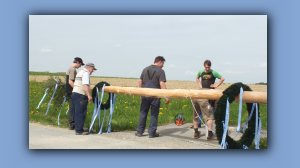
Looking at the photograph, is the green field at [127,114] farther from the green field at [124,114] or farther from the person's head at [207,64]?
the person's head at [207,64]

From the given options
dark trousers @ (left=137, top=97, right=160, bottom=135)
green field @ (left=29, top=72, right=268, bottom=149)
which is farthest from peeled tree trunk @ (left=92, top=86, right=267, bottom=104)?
green field @ (left=29, top=72, right=268, bottom=149)

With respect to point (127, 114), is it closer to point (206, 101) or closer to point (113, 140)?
point (113, 140)

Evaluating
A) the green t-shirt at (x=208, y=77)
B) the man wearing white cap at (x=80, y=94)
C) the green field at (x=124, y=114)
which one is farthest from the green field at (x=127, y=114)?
the green t-shirt at (x=208, y=77)

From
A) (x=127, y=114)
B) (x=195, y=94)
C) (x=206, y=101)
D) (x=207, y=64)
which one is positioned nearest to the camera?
(x=195, y=94)

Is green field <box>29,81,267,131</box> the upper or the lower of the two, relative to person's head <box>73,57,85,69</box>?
lower

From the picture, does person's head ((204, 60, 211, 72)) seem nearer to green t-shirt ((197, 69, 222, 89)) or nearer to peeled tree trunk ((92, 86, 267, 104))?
green t-shirt ((197, 69, 222, 89))

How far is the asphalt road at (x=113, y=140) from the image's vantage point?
6.63 m

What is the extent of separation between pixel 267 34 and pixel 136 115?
20.1 feet

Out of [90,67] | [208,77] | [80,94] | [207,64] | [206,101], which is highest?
[207,64]

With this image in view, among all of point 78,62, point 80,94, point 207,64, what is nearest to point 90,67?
point 80,94

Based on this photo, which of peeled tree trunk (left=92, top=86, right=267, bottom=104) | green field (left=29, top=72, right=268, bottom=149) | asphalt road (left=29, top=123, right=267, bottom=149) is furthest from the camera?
green field (left=29, top=72, right=268, bottom=149)

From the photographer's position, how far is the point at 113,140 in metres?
7.19

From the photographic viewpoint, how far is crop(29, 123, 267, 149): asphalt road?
6.63 metres
